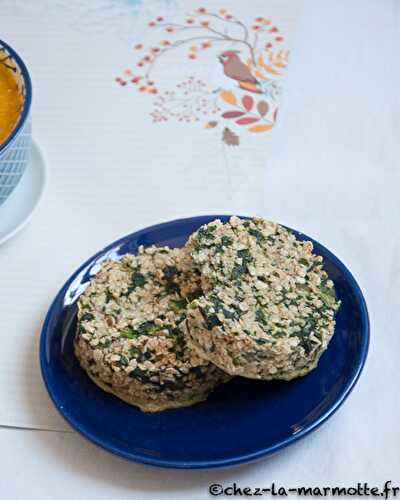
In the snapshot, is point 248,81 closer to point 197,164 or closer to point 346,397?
point 197,164

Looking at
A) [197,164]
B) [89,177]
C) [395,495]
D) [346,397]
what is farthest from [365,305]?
[89,177]

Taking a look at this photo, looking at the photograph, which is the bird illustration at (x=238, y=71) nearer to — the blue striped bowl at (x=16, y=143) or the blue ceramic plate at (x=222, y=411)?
the blue striped bowl at (x=16, y=143)

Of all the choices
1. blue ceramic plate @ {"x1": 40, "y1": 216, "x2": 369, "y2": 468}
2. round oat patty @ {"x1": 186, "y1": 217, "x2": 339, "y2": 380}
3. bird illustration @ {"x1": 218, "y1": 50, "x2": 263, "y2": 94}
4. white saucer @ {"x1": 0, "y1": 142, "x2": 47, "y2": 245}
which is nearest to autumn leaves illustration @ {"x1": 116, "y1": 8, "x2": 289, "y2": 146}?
bird illustration @ {"x1": 218, "y1": 50, "x2": 263, "y2": 94}

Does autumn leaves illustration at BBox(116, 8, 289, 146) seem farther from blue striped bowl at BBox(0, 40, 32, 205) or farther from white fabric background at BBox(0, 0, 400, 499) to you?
blue striped bowl at BBox(0, 40, 32, 205)

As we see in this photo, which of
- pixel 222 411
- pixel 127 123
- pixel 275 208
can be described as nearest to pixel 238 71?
pixel 127 123

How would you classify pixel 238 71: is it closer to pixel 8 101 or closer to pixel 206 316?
pixel 8 101
